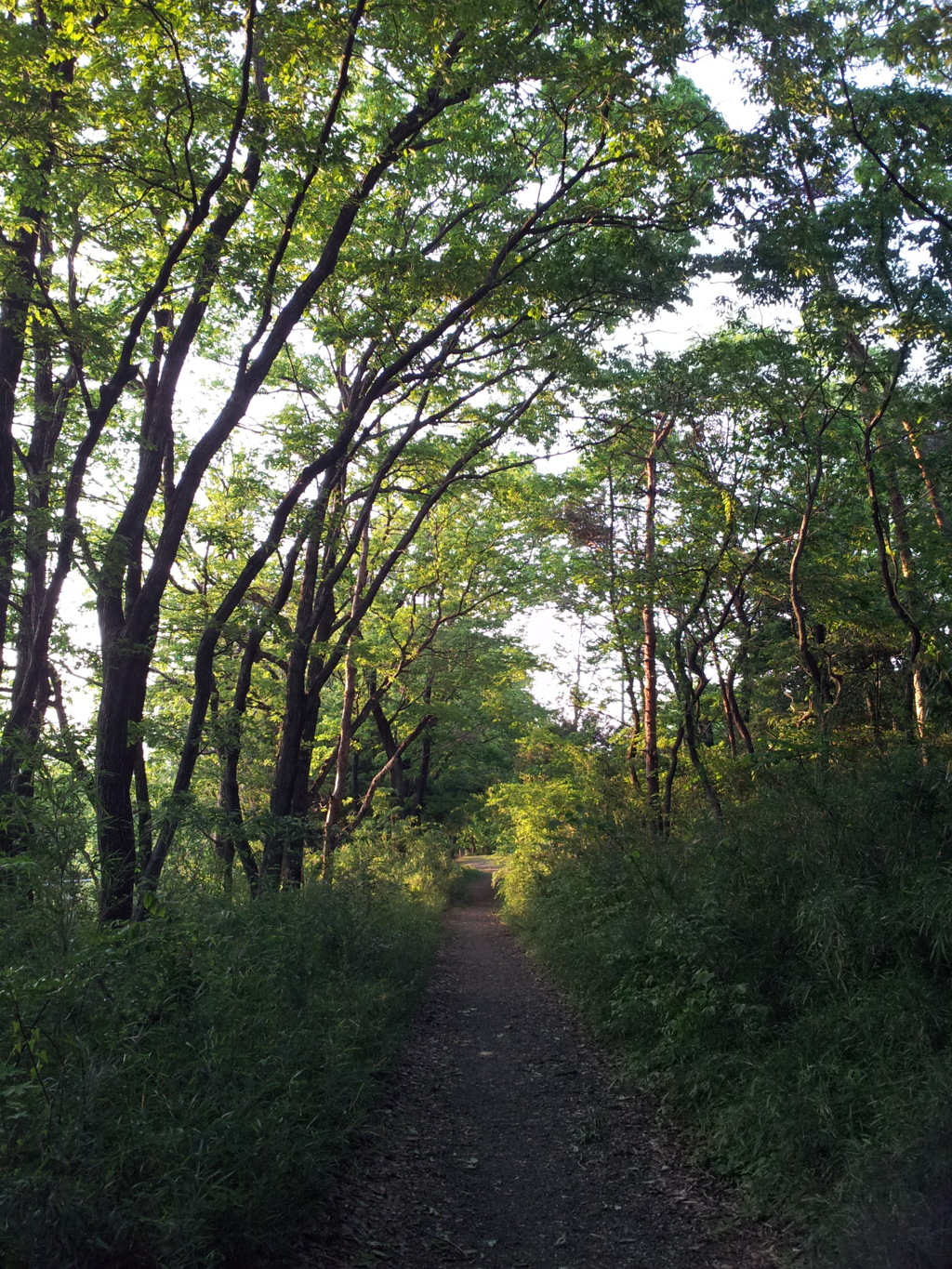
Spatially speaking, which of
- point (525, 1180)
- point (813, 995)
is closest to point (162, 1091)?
point (525, 1180)

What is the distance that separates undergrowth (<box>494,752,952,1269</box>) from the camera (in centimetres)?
368

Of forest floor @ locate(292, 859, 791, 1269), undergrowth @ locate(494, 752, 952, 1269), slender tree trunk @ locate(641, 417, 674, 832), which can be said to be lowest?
forest floor @ locate(292, 859, 791, 1269)

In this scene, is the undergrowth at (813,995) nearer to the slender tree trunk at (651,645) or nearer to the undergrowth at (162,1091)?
the undergrowth at (162,1091)

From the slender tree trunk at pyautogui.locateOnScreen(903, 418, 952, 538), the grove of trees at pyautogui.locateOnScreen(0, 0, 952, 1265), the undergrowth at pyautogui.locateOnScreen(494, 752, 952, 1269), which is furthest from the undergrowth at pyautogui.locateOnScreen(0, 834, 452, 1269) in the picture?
the slender tree trunk at pyautogui.locateOnScreen(903, 418, 952, 538)

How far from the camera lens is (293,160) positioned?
697 cm

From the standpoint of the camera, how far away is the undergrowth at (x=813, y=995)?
3.68 meters

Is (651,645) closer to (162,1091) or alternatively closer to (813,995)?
(813,995)

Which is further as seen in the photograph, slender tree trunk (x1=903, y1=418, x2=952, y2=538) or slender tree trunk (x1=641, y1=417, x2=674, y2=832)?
slender tree trunk (x1=641, y1=417, x2=674, y2=832)

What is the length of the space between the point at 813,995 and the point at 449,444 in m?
10.8

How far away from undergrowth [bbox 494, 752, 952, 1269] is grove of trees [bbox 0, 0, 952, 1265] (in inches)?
2.3

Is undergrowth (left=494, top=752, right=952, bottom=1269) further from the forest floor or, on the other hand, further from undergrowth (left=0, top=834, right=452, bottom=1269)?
undergrowth (left=0, top=834, right=452, bottom=1269)

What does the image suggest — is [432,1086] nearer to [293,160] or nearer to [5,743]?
[5,743]

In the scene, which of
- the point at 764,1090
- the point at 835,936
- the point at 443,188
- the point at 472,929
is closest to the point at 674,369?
the point at 443,188

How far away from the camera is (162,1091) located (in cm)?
390
